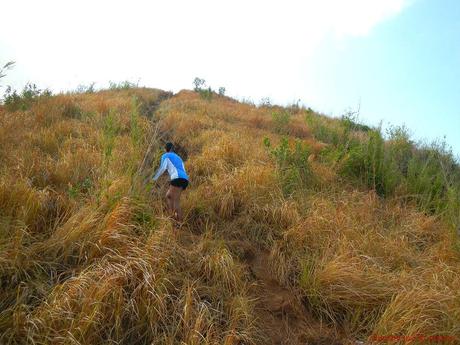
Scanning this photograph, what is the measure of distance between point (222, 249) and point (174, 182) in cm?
154

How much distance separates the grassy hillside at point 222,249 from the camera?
9.98ft

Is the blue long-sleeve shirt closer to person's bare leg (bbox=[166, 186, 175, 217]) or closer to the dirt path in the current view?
person's bare leg (bbox=[166, 186, 175, 217])

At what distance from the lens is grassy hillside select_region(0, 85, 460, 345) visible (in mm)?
3043

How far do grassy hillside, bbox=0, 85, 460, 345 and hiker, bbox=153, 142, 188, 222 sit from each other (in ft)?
0.69

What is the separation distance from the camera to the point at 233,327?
320 centimetres

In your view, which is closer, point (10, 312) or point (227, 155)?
point (10, 312)

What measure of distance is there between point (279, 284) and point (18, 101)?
7.44 m

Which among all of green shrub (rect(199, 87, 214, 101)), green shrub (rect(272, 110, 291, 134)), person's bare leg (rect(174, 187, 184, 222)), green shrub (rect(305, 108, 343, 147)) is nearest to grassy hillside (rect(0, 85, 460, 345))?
person's bare leg (rect(174, 187, 184, 222))

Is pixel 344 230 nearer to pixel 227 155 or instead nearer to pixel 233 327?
pixel 233 327

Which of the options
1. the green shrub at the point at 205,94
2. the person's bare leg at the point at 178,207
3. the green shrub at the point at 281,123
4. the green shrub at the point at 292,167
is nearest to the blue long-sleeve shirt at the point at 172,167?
the person's bare leg at the point at 178,207

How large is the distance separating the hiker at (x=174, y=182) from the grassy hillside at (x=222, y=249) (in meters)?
0.21

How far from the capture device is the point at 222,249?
420 centimetres

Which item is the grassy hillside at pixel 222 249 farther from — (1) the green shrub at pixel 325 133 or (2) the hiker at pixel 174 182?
(1) the green shrub at pixel 325 133

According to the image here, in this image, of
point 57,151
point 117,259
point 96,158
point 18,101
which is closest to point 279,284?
point 117,259
